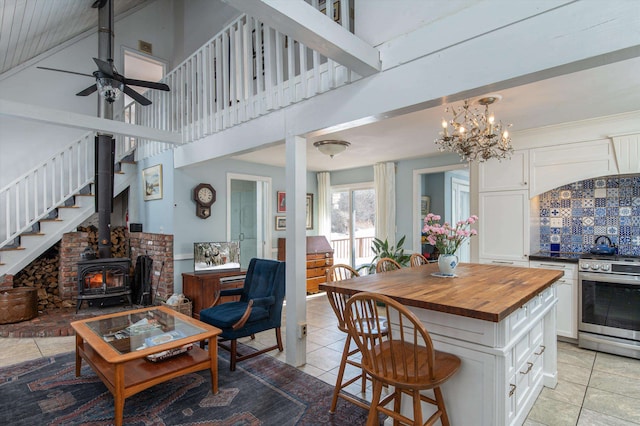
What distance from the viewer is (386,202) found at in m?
5.89

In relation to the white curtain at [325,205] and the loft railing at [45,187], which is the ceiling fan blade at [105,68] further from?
the white curtain at [325,205]

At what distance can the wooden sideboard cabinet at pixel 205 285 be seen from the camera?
436cm

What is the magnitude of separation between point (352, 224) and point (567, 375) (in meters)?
4.44

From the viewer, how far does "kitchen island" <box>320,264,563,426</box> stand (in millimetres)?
1706

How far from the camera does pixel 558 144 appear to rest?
12.2 ft

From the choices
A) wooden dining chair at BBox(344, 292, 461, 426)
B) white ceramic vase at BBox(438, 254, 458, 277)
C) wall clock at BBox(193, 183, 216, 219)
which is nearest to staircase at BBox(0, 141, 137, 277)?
wall clock at BBox(193, 183, 216, 219)

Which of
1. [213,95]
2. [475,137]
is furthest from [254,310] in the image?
[213,95]

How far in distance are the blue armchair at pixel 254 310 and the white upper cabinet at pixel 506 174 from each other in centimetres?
279

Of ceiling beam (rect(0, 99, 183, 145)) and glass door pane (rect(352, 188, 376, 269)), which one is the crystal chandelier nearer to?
ceiling beam (rect(0, 99, 183, 145))

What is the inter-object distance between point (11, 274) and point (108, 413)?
3609 millimetres

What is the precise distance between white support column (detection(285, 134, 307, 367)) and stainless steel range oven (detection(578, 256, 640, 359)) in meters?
2.98

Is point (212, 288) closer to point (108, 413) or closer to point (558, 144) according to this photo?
point (108, 413)

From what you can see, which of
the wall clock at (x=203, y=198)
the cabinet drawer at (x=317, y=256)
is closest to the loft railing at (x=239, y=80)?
the wall clock at (x=203, y=198)

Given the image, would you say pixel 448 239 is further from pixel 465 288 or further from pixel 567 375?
pixel 567 375
